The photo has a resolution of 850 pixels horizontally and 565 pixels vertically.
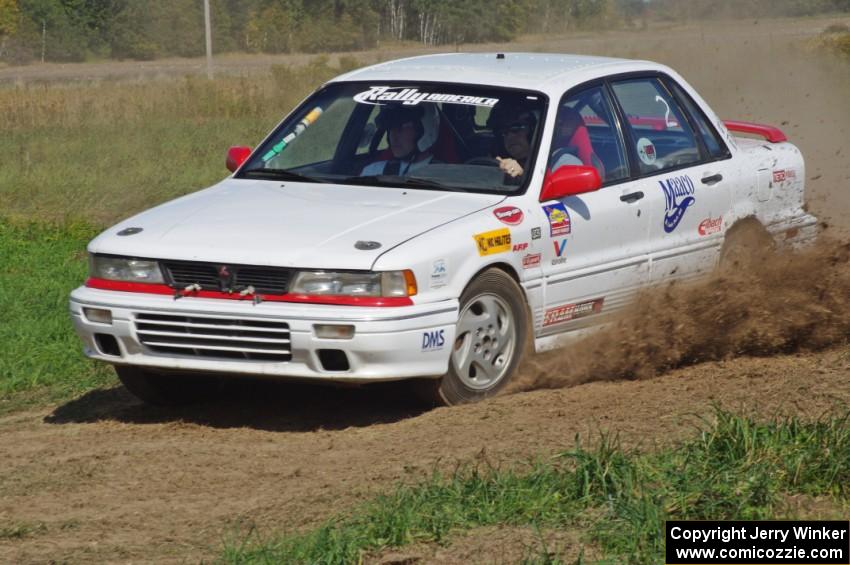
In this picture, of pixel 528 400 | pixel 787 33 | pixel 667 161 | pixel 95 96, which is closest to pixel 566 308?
pixel 528 400

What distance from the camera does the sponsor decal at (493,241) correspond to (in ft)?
22.0

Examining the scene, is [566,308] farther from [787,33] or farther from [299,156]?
[787,33]

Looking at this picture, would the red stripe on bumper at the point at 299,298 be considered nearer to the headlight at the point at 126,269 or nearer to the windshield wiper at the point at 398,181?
the headlight at the point at 126,269

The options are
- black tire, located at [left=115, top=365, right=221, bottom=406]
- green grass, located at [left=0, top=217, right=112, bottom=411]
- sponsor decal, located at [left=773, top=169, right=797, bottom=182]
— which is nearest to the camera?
black tire, located at [left=115, top=365, right=221, bottom=406]

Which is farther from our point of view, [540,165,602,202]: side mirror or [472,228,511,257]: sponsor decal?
[540,165,602,202]: side mirror

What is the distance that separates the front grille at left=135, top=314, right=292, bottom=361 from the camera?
6344mm

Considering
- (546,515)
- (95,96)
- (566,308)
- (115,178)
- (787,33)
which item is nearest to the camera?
(546,515)

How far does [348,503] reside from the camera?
520 cm

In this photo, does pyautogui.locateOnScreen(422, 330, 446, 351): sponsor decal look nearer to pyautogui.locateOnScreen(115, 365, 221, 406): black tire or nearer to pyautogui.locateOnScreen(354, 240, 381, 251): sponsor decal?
pyautogui.locateOnScreen(354, 240, 381, 251): sponsor decal

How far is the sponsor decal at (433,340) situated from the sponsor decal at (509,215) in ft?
2.53

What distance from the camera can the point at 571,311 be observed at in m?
7.45

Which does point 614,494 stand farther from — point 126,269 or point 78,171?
point 78,171

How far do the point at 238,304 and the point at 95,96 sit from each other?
20.8m

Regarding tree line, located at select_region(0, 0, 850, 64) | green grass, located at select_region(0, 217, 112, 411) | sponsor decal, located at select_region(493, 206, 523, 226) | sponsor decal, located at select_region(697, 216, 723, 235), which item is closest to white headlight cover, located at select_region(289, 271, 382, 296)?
sponsor decal, located at select_region(493, 206, 523, 226)
